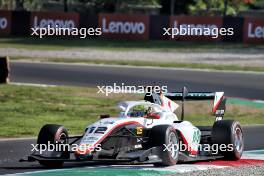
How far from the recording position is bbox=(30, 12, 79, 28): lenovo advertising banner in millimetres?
49531

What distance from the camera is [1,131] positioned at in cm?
1873

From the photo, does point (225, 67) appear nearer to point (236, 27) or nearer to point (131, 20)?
point (236, 27)

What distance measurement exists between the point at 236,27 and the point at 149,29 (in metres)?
5.29

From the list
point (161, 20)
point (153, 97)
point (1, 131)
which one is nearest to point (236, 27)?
point (161, 20)

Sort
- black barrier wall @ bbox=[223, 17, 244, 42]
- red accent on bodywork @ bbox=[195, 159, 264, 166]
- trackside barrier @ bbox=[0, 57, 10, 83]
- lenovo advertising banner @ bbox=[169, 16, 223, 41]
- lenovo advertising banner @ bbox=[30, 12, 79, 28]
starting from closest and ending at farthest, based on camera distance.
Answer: red accent on bodywork @ bbox=[195, 159, 264, 166]
trackside barrier @ bbox=[0, 57, 10, 83]
black barrier wall @ bbox=[223, 17, 244, 42]
lenovo advertising banner @ bbox=[169, 16, 223, 41]
lenovo advertising banner @ bbox=[30, 12, 79, 28]

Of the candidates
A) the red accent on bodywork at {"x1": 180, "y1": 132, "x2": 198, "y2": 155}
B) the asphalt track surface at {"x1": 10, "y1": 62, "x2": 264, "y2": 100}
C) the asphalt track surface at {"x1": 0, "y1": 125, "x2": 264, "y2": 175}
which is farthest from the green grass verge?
the red accent on bodywork at {"x1": 180, "y1": 132, "x2": 198, "y2": 155}

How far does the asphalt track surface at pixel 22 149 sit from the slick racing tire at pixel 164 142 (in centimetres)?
133

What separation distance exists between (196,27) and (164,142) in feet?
112

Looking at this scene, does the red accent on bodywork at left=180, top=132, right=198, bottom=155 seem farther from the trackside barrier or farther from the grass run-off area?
the trackside barrier

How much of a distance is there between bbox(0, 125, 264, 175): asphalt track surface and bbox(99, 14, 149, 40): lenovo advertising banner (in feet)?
94.1

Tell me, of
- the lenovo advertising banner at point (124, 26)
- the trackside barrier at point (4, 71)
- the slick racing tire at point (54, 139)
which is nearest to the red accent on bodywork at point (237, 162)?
the slick racing tire at point (54, 139)

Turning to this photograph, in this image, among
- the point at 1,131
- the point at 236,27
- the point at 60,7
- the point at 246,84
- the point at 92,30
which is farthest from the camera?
the point at 60,7

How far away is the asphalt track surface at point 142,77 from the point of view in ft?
94.2

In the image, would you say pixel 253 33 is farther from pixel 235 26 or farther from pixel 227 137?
pixel 227 137
